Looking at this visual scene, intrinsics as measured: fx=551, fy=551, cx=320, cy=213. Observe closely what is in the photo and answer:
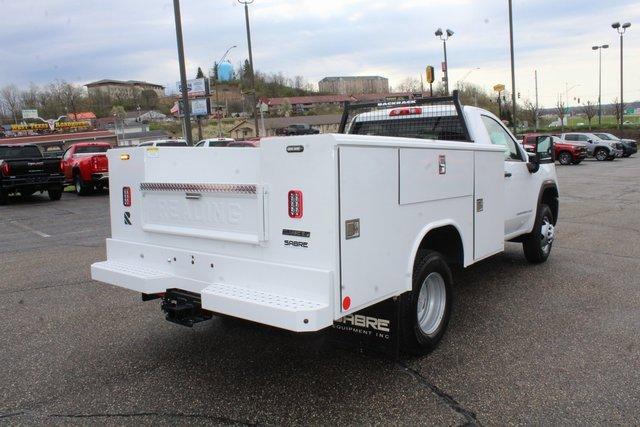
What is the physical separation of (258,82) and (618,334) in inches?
3543

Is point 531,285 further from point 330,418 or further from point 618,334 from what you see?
point 330,418

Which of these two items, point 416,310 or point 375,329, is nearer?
point 375,329

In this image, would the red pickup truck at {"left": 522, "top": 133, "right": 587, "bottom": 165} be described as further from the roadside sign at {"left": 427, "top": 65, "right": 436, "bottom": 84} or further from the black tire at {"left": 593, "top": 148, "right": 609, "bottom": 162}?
the roadside sign at {"left": 427, "top": 65, "right": 436, "bottom": 84}

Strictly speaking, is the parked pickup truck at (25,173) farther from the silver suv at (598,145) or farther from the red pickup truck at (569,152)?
the silver suv at (598,145)

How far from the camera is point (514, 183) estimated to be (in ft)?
20.3

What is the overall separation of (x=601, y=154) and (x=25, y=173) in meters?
32.4

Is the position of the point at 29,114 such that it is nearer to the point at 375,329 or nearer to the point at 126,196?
the point at 126,196

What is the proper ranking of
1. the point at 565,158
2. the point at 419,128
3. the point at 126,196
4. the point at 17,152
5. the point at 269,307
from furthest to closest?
the point at 565,158, the point at 17,152, the point at 419,128, the point at 126,196, the point at 269,307

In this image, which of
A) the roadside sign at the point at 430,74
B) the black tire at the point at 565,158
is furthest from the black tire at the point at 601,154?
the roadside sign at the point at 430,74

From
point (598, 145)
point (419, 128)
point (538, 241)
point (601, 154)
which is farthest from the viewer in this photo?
point (601, 154)

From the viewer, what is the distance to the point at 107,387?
3.92 m

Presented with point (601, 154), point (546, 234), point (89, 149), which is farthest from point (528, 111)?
point (546, 234)

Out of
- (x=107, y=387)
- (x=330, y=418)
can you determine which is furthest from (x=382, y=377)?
(x=107, y=387)

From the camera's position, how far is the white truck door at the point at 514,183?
6.00m
